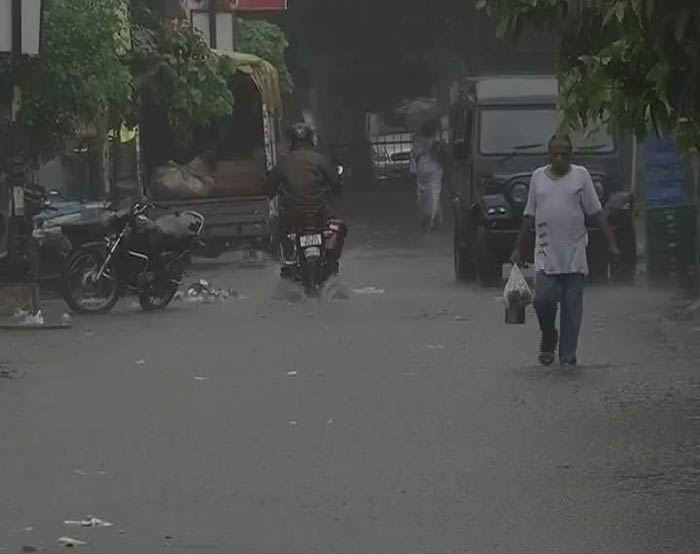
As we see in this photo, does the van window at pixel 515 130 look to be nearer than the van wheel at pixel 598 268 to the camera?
No

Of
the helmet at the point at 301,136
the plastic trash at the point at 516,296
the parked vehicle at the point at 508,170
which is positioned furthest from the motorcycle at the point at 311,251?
the plastic trash at the point at 516,296

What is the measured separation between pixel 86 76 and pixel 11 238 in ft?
12.1

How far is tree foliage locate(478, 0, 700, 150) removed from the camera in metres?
7.93

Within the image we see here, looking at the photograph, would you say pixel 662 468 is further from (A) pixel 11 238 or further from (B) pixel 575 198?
(A) pixel 11 238

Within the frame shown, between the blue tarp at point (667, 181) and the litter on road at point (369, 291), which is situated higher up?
the blue tarp at point (667, 181)

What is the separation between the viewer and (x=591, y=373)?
14.4 metres

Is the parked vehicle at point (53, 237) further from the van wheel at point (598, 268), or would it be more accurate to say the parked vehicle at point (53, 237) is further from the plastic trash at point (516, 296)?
the plastic trash at point (516, 296)

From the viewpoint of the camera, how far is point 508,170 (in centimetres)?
2420

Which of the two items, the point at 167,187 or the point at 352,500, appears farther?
the point at 167,187

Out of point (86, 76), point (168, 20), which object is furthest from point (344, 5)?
point (86, 76)

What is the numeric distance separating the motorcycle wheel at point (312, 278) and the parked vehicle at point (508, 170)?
9.18 ft

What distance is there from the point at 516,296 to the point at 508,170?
870 centimetres

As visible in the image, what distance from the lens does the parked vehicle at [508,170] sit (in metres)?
23.4

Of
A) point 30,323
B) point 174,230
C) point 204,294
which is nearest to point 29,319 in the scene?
point 30,323
